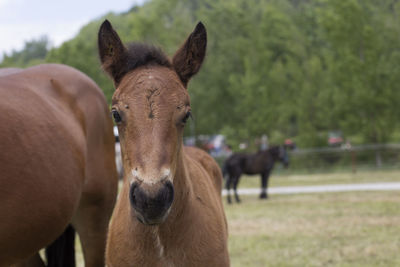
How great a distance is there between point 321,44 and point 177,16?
1216cm

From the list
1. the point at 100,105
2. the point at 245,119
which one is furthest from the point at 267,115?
the point at 100,105

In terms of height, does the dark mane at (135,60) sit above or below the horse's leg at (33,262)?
above

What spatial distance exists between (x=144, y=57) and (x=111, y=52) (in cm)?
19

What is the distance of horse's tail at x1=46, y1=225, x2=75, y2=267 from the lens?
3.71 metres

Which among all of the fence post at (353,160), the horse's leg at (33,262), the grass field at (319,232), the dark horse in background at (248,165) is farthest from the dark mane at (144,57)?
the fence post at (353,160)

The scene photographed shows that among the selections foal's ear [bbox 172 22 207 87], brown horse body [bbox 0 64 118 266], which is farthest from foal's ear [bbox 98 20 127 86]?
brown horse body [bbox 0 64 118 266]

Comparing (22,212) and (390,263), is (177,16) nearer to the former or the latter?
(390,263)

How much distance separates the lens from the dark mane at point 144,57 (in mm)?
2492

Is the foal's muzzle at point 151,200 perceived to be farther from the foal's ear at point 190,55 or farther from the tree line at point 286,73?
the tree line at point 286,73

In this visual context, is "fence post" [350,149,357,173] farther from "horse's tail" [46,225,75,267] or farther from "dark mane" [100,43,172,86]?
"dark mane" [100,43,172,86]

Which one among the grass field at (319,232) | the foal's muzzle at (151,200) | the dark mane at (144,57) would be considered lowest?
the grass field at (319,232)

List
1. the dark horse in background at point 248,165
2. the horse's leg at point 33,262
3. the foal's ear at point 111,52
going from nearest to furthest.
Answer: the foal's ear at point 111,52 → the horse's leg at point 33,262 → the dark horse in background at point 248,165

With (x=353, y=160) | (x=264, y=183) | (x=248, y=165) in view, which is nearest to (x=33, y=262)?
(x=264, y=183)

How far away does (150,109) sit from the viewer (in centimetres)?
218
